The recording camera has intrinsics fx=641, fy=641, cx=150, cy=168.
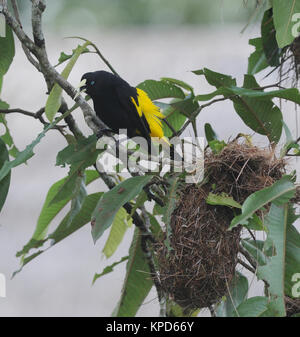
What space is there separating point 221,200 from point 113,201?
1.20ft

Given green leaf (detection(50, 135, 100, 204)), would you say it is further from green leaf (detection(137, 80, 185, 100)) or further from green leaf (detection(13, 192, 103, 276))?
green leaf (detection(137, 80, 185, 100))

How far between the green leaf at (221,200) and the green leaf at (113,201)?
0.22m

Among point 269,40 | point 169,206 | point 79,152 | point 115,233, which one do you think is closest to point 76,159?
point 79,152

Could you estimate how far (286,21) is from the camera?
7.54 feet

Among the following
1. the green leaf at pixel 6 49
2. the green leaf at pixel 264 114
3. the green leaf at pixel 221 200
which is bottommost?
the green leaf at pixel 221 200

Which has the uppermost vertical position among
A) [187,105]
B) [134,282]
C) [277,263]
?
[187,105]

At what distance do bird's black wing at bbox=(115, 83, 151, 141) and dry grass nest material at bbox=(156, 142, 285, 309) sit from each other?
812 mm

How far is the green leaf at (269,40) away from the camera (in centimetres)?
294

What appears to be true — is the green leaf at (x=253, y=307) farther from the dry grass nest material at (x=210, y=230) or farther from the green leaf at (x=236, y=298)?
the green leaf at (x=236, y=298)

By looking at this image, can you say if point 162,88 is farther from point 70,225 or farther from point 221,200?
point 221,200

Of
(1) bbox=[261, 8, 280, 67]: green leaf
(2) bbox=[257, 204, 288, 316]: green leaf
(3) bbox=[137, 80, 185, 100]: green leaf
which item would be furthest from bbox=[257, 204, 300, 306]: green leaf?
(1) bbox=[261, 8, 280, 67]: green leaf

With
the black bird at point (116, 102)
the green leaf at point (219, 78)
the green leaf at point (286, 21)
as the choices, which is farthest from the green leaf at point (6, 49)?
the green leaf at point (286, 21)

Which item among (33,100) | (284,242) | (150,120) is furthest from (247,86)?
(33,100)

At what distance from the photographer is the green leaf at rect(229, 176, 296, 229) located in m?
1.97
